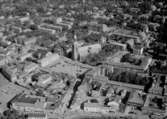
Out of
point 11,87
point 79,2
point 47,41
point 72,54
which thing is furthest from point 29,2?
point 11,87

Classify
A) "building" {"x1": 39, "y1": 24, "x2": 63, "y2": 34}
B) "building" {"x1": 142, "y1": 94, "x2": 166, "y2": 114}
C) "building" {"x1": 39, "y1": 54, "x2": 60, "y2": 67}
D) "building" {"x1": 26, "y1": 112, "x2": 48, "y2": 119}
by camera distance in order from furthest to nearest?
"building" {"x1": 39, "y1": 24, "x2": 63, "y2": 34} → "building" {"x1": 39, "y1": 54, "x2": 60, "y2": 67} → "building" {"x1": 142, "y1": 94, "x2": 166, "y2": 114} → "building" {"x1": 26, "y1": 112, "x2": 48, "y2": 119}

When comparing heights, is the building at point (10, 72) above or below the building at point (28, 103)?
above

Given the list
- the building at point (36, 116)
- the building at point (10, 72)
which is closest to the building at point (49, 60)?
the building at point (10, 72)

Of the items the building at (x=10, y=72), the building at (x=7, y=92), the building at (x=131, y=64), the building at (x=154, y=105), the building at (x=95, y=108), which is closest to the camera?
the building at (x=154, y=105)

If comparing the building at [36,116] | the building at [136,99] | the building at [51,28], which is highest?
the building at [51,28]

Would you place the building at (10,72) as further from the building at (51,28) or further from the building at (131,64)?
the building at (51,28)

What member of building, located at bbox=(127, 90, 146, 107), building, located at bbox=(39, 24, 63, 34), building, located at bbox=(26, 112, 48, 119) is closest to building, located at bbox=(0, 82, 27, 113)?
building, located at bbox=(26, 112, 48, 119)

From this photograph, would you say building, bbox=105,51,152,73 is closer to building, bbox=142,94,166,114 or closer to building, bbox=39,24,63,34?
building, bbox=142,94,166,114

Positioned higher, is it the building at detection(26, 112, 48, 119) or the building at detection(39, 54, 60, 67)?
the building at detection(39, 54, 60, 67)

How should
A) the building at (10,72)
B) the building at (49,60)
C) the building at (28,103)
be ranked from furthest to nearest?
the building at (49,60)
the building at (10,72)
the building at (28,103)

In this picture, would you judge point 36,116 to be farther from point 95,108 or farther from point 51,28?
point 51,28

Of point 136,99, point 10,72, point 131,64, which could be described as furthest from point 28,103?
point 131,64
